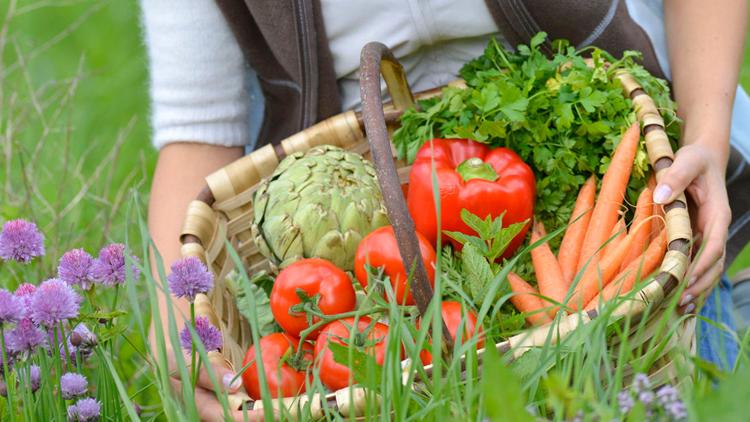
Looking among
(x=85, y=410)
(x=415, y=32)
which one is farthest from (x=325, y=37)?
(x=85, y=410)

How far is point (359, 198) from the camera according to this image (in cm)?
151

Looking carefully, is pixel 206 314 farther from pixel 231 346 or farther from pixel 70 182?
pixel 70 182

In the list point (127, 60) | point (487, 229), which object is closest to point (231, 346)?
point (487, 229)

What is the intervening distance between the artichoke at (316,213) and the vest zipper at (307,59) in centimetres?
21

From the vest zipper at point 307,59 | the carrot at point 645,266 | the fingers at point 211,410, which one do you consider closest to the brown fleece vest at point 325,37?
the vest zipper at point 307,59

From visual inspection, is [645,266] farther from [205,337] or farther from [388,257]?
[205,337]

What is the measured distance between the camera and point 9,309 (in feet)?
3.14

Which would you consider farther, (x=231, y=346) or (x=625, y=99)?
(x=625, y=99)

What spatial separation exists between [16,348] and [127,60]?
224 centimetres

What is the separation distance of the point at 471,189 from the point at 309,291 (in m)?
0.32

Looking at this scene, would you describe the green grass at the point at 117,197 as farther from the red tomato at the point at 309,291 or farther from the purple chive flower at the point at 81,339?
the red tomato at the point at 309,291

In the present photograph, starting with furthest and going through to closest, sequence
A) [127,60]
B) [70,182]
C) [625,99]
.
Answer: [127,60] → [70,182] → [625,99]

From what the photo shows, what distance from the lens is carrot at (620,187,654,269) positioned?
4.41 feet

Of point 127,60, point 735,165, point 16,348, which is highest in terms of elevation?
point 127,60
